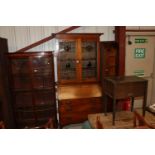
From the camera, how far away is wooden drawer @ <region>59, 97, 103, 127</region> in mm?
3218

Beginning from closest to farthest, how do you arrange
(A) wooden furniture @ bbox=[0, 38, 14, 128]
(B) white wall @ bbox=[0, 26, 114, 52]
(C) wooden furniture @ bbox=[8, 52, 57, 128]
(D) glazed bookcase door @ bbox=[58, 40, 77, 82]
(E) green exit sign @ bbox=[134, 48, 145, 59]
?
(A) wooden furniture @ bbox=[0, 38, 14, 128] → (C) wooden furniture @ bbox=[8, 52, 57, 128] → (D) glazed bookcase door @ bbox=[58, 40, 77, 82] → (B) white wall @ bbox=[0, 26, 114, 52] → (E) green exit sign @ bbox=[134, 48, 145, 59]

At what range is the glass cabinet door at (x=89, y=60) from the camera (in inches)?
134

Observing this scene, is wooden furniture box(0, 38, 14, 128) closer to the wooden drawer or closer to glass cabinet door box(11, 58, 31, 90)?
glass cabinet door box(11, 58, 31, 90)

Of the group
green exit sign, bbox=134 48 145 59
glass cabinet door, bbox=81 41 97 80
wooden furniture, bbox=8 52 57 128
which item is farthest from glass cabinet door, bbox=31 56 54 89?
green exit sign, bbox=134 48 145 59

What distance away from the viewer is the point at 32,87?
3289 millimetres

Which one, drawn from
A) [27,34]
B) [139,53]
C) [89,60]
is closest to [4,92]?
[27,34]

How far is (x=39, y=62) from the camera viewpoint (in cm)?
323

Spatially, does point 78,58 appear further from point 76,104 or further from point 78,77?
point 76,104

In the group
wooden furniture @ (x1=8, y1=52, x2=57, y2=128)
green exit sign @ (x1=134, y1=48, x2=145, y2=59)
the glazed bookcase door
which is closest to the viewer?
wooden furniture @ (x1=8, y1=52, x2=57, y2=128)

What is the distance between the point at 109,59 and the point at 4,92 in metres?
2.21

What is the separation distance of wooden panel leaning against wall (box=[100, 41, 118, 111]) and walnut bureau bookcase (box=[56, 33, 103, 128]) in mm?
130

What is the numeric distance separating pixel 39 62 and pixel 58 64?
0.39 meters
